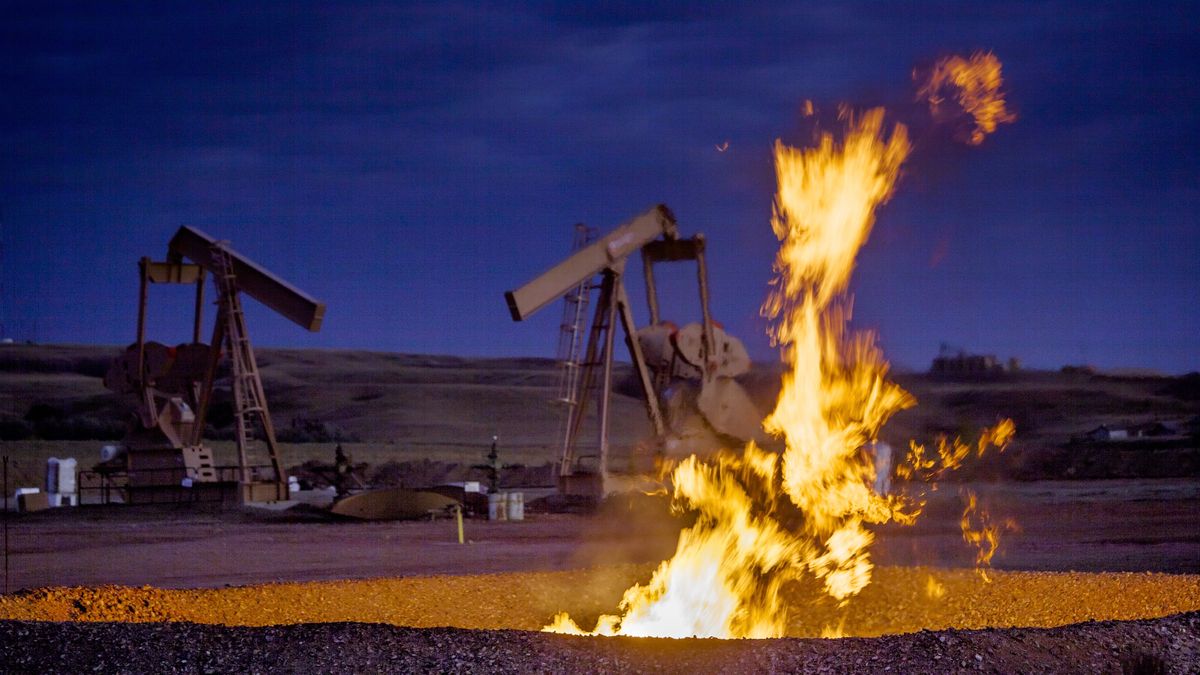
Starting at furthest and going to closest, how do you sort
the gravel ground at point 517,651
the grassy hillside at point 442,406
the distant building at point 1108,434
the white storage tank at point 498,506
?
1. the grassy hillside at point 442,406
2. the distant building at point 1108,434
3. the white storage tank at point 498,506
4. the gravel ground at point 517,651

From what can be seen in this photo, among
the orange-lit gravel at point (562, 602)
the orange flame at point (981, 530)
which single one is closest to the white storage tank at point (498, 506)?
the orange flame at point (981, 530)

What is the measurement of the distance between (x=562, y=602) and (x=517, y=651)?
5.79m

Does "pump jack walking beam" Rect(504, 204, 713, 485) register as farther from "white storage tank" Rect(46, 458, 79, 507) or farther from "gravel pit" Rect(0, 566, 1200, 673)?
"gravel pit" Rect(0, 566, 1200, 673)

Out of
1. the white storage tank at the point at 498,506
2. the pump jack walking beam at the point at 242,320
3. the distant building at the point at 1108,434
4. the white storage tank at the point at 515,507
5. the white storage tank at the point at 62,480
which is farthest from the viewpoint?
the distant building at the point at 1108,434

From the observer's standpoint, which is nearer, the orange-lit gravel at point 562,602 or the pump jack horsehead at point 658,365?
the orange-lit gravel at point 562,602

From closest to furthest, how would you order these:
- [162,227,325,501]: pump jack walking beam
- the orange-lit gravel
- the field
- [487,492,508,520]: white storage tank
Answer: the field → the orange-lit gravel → [487,492,508,520]: white storage tank → [162,227,325,501]: pump jack walking beam

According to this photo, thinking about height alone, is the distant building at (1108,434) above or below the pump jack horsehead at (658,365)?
below

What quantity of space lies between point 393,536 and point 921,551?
32.3 feet

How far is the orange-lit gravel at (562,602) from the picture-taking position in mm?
13258

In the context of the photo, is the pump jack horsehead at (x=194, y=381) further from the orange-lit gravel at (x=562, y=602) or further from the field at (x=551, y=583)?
the orange-lit gravel at (x=562, y=602)

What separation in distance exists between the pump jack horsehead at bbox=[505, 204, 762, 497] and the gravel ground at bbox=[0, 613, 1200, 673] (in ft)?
76.0

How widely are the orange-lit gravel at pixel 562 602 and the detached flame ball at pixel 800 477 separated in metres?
0.43

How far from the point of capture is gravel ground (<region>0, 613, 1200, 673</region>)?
368 inches

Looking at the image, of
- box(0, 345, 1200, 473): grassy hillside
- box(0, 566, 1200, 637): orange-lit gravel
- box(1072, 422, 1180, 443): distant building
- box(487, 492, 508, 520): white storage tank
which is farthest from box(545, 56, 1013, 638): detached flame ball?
box(1072, 422, 1180, 443): distant building
